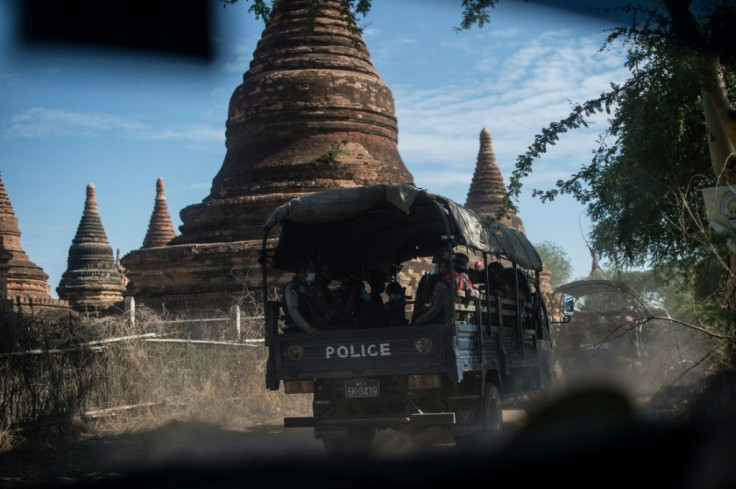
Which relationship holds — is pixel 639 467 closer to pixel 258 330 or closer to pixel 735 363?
pixel 735 363

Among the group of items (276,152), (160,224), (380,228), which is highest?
(160,224)

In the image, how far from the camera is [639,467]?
317 inches

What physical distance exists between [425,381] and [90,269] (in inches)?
1099

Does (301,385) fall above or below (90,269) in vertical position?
below

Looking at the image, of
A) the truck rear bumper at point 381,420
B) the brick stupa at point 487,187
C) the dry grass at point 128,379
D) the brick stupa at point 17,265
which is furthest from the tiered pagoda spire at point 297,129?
the brick stupa at point 487,187

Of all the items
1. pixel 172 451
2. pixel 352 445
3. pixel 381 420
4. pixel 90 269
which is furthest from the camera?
pixel 90 269

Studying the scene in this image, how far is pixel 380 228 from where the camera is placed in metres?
12.4

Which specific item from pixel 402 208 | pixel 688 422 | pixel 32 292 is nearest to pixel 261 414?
pixel 402 208

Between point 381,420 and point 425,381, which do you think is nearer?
point 425,381

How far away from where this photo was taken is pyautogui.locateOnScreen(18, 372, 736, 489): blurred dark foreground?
7.69 metres

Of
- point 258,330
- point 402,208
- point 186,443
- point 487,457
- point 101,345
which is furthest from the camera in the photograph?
point 258,330

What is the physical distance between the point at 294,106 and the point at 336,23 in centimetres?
258

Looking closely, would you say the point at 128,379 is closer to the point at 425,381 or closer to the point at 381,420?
the point at 381,420

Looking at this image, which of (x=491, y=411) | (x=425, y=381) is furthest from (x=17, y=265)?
(x=425, y=381)
